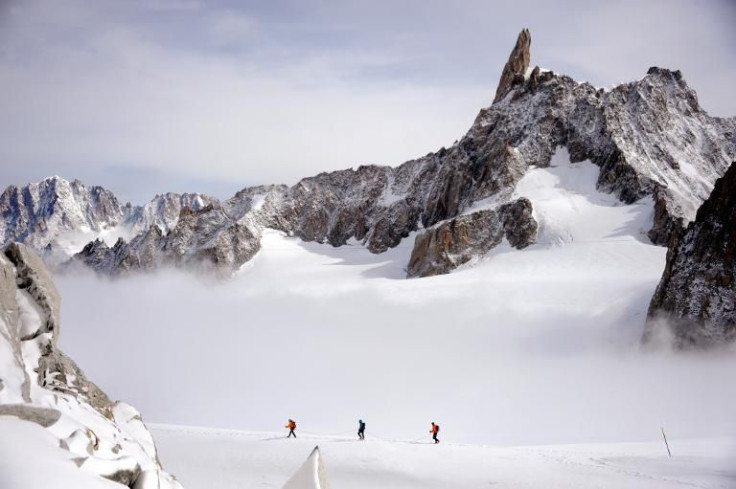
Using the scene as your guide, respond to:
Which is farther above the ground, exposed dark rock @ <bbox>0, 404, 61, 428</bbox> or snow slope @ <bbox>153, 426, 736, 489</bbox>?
exposed dark rock @ <bbox>0, 404, 61, 428</bbox>

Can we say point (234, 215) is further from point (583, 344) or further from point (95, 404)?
point (95, 404)

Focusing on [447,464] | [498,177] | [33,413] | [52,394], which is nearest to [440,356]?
[447,464]

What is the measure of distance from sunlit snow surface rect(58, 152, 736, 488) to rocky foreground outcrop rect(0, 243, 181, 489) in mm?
→ 8619

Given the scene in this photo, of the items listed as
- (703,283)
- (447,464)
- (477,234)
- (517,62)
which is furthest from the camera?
(517,62)

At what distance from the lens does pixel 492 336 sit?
182 ft

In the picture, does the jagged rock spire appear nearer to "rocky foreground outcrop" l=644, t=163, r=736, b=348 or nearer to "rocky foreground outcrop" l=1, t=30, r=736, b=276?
"rocky foreground outcrop" l=1, t=30, r=736, b=276

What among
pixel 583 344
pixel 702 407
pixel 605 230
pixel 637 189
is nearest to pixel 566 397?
pixel 702 407

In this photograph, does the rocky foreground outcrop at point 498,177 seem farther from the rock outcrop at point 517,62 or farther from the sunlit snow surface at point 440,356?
the sunlit snow surface at point 440,356

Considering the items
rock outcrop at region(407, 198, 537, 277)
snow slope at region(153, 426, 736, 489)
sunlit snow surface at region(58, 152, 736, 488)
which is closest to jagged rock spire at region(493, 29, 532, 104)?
sunlit snow surface at region(58, 152, 736, 488)

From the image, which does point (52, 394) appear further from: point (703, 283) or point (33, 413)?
point (703, 283)

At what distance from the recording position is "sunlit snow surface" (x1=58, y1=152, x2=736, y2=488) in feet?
94.5

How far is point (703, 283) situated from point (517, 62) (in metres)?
81.7

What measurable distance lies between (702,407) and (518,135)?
77.9 meters

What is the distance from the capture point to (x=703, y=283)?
43969 millimetres
